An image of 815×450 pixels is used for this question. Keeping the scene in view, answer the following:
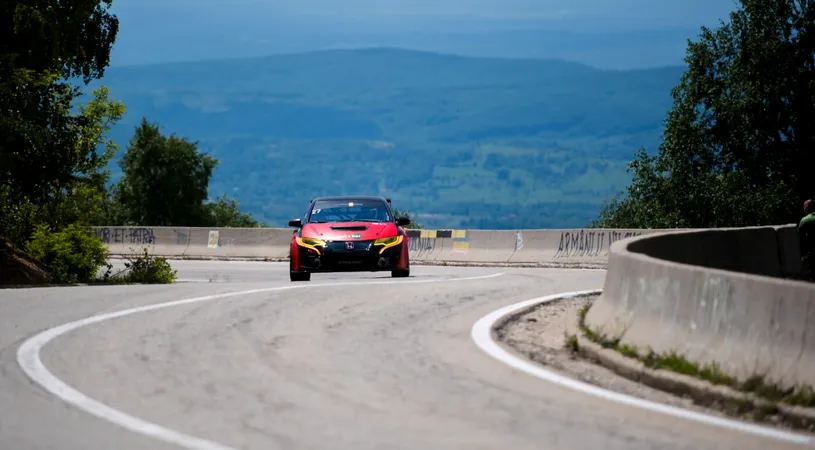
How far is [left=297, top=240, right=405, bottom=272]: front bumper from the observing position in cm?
2259

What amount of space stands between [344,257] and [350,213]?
1379mm

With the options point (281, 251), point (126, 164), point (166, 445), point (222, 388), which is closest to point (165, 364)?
point (222, 388)

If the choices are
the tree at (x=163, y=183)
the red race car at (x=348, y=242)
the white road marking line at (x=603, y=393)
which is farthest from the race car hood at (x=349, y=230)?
the tree at (x=163, y=183)

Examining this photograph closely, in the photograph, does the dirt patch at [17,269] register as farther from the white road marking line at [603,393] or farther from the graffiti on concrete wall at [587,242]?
the graffiti on concrete wall at [587,242]

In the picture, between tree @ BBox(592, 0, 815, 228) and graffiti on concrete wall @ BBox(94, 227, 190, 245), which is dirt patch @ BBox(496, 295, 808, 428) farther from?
tree @ BBox(592, 0, 815, 228)

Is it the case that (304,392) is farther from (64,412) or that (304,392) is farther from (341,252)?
(341,252)

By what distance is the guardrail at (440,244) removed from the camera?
31.4 m

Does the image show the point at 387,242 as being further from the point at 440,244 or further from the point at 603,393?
the point at 603,393

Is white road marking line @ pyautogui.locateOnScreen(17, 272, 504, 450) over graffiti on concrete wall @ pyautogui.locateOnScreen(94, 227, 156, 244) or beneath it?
beneath

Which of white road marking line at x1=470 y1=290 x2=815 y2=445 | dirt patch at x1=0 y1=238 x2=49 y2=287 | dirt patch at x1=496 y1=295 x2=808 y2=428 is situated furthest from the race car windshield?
white road marking line at x1=470 y1=290 x2=815 y2=445

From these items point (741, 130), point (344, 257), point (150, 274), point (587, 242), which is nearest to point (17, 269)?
point (150, 274)

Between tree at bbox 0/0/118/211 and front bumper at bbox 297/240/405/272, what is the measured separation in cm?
460

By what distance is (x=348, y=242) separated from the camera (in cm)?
2269

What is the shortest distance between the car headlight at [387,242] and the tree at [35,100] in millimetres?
5604
